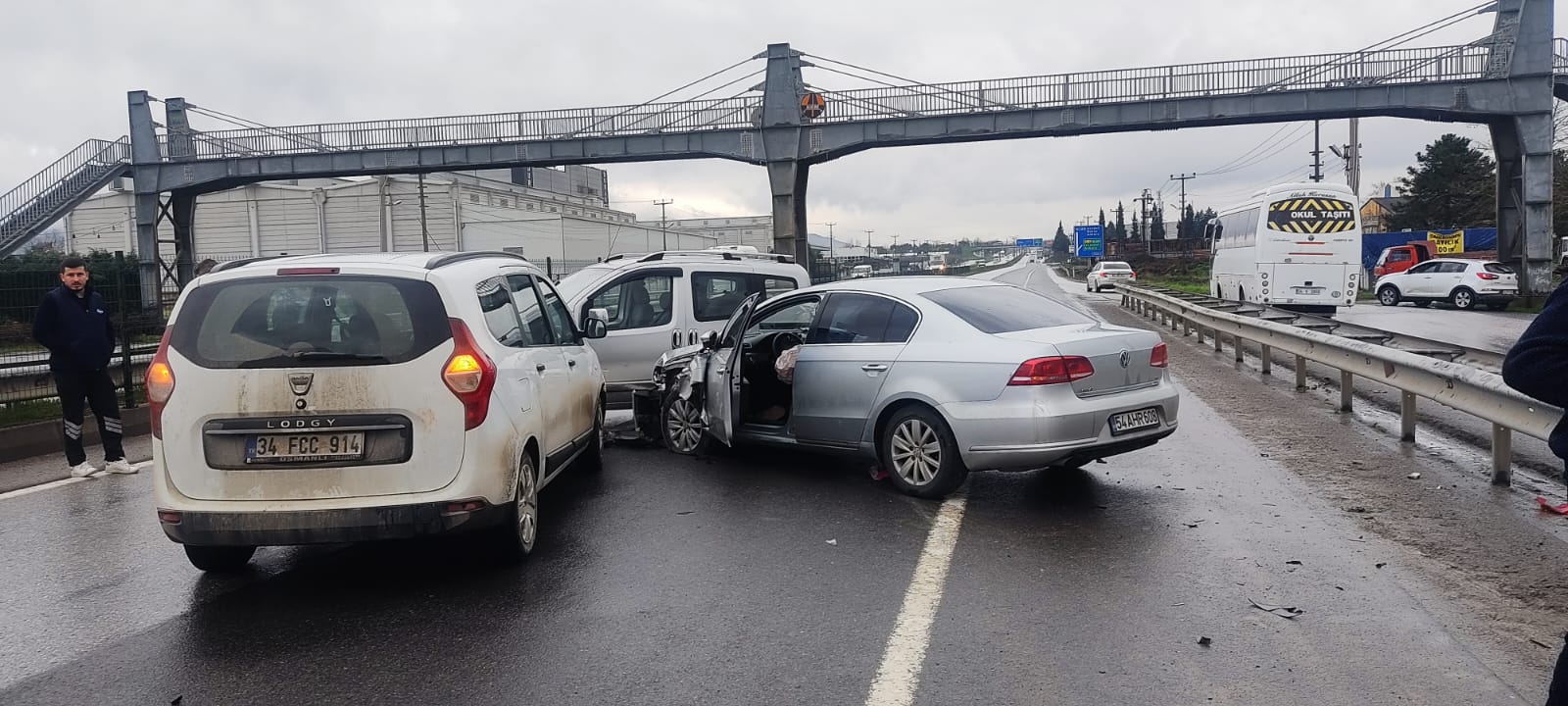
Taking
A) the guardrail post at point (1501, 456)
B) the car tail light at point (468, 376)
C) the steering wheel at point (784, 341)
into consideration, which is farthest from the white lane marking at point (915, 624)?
the guardrail post at point (1501, 456)

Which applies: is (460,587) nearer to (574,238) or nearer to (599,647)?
(599,647)

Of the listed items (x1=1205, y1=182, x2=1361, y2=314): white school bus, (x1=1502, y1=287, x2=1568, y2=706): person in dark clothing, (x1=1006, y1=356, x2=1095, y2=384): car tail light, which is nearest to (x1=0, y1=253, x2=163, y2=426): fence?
(x1=1006, y1=356, x2=1095, y2=384): car tail light

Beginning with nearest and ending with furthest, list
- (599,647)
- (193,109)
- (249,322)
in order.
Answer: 1. (599,647)
2. (249,322)
3. (193,109)

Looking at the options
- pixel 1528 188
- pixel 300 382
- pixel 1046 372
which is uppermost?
pixel 1528 188

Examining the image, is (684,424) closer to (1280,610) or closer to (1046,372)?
(1046,372)

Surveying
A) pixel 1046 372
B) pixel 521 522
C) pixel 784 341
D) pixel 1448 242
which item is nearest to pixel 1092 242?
pixel 1448 242

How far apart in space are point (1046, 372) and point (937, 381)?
717 millimetres

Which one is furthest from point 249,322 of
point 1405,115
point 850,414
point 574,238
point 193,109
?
point 574,238

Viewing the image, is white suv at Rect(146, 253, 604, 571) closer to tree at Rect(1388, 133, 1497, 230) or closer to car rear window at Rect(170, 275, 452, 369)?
car rear window at Rect(170, 275, 452, 369)

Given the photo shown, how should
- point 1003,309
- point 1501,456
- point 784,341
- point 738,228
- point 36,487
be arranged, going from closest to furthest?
point 1501,456, point 1003,309, point 36,487, point 784,341, point 738,228

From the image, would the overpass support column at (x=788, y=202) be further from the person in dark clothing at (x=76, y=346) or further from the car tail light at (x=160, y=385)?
the car tail light at (x=160, y=385)

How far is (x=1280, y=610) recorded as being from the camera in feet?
16.4

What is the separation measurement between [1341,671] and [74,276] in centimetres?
926

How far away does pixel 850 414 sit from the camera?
307 inches
